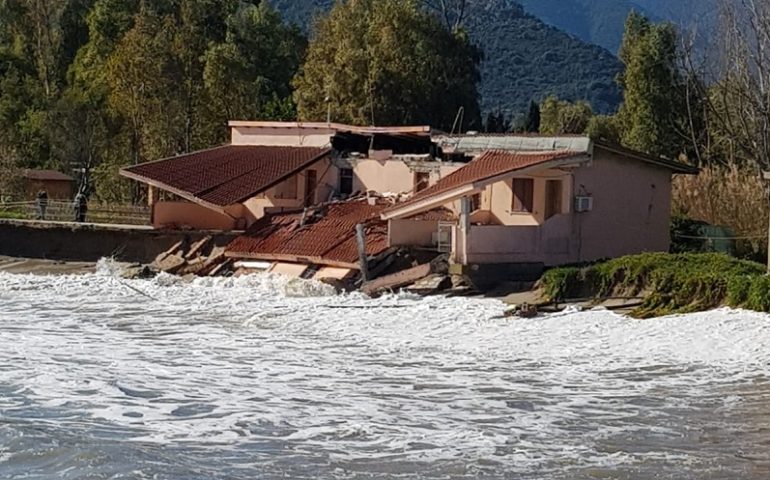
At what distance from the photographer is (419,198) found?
30688mm

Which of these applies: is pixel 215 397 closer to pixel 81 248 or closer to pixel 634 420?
pixel 634 420

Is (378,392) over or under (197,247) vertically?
under

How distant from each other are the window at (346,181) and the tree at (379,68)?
12442mm

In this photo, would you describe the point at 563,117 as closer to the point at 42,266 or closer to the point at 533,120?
the point at 533,120

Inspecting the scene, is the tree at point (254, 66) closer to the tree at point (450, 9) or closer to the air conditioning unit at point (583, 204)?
the tree at point (450, 9)

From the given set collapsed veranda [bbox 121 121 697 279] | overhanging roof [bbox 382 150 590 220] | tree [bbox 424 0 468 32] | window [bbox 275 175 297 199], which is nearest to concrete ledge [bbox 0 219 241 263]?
collapsed veranda [bbox 121 121 697 279]

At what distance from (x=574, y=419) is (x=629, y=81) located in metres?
40.1

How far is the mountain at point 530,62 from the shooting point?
15675cm

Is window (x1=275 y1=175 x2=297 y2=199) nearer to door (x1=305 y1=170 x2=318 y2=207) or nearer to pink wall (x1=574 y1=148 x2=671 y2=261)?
door (x1=305 y1=170 x2=318 y2=207)

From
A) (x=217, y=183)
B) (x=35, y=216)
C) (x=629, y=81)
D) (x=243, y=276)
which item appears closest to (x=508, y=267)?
(x=243, y=276)

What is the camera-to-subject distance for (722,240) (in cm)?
3412

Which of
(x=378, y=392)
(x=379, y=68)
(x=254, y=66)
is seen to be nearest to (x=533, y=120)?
(x=254, y=66)

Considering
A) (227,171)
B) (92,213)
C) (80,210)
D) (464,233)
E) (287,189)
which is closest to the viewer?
(464,233)

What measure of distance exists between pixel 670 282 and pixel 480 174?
7.01m
